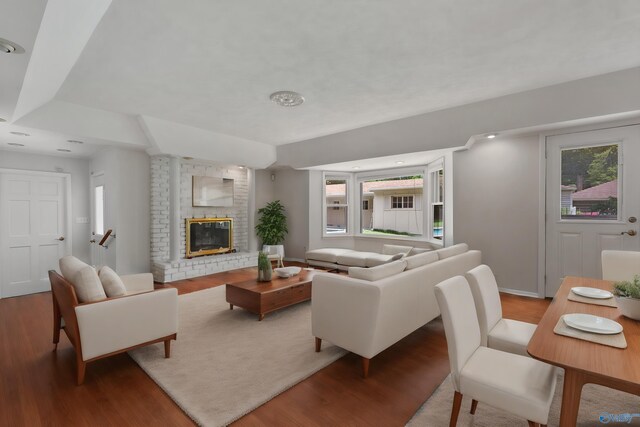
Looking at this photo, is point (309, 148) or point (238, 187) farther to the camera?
point (238, 187)

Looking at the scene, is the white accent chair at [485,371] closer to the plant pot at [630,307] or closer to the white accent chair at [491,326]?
the white accent chair at [491,326]

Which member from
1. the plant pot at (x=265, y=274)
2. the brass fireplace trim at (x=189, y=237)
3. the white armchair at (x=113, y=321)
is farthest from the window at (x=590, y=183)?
the brass fireplace trim at (x=189, y=237)

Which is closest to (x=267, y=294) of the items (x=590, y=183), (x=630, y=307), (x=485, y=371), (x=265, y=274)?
(x=265, y=274)

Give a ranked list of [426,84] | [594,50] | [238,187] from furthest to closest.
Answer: [238,187] → [426,84] → [594,50]

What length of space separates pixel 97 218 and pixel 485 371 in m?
6.49

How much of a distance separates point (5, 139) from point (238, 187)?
374cm

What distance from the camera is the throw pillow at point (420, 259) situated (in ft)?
9.41

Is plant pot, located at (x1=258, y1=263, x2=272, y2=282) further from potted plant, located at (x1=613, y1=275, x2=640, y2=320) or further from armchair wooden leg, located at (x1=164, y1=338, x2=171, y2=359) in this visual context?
potted plant, located at (x1=613, y1=275, x2=640, y2=320)

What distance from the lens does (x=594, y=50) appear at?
8.95 feet

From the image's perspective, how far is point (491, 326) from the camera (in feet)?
6.72

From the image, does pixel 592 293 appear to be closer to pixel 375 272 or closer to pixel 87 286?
pixel 375 272

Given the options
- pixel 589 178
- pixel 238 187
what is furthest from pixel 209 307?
pixel 589 178

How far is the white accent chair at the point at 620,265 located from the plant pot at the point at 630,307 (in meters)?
1.34

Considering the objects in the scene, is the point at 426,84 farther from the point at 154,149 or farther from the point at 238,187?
the point at 238,187
